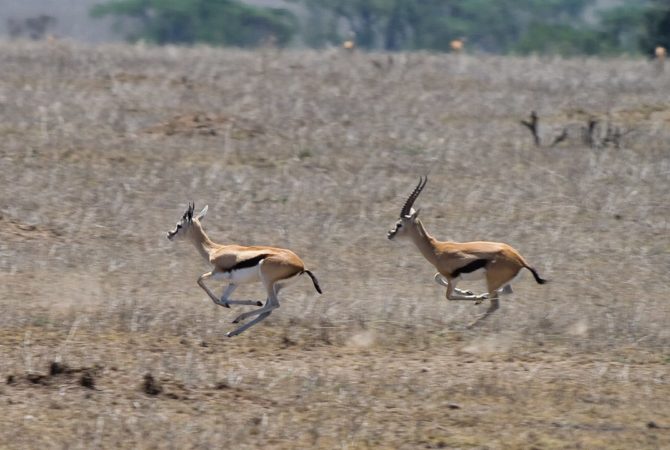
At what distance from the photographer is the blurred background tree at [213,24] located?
55.1 m

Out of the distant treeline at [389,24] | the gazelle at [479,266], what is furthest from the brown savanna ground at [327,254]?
the distant treeline at [389,24]

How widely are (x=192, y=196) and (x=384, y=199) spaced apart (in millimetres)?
1918

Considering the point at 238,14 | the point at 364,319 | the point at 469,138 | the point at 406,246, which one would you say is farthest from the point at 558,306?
the point at 238,14

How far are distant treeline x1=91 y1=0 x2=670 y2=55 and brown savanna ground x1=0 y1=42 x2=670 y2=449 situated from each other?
85.6 ft

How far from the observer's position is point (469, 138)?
1770cm

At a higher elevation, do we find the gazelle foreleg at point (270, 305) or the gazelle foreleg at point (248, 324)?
the gazelle foreleg at point (270, 305)

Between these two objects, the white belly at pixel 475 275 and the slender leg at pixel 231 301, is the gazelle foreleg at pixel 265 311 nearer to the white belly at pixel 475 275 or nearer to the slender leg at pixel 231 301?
the slender leg at pixel 231 301

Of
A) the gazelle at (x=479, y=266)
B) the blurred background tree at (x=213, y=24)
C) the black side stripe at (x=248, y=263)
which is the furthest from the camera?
the blurred background tree at (x=213, y=24)

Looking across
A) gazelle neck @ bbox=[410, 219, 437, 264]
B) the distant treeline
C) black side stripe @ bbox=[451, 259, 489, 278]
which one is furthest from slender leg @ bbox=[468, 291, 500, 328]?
the distant treeline

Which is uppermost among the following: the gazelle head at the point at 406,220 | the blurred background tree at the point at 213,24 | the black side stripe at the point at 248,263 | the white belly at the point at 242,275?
the blurred background tree at the point at 213,24

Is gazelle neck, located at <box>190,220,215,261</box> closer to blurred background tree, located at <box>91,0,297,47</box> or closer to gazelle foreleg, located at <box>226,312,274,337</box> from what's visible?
gazelle foreleg, located at <box>226,312,274,337</box>

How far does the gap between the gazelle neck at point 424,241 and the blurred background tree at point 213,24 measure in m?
43.2

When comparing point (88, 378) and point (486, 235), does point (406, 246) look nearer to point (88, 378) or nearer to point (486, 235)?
point (486, 235)

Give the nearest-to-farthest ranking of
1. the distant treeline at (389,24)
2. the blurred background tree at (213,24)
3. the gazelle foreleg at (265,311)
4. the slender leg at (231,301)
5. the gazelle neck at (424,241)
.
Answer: the gazelle foreleg at (265,311) < the slender leg at (231,301) < the gazelle neck at (424,241) < the distant treeline at (389,24) < the blurred background tree at (213,24)
